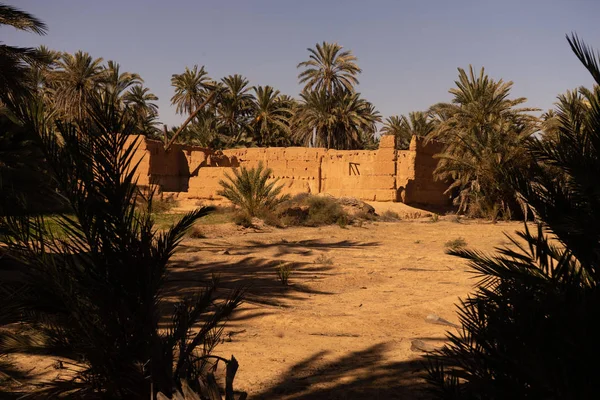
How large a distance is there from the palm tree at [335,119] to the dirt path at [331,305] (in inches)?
810

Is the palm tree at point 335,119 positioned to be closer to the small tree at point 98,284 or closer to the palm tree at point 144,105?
the palm tree at point 144,105

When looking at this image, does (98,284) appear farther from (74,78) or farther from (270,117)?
(270,117)

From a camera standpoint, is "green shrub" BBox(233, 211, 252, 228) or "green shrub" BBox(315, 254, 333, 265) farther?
"green shrub" BBox(233, 211, 252, 228)

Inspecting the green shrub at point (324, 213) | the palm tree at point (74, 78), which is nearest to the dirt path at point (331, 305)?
the green shrub at point (324, 213)

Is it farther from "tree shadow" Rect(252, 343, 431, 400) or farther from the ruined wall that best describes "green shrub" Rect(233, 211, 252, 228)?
"tree shadow" Rect(252, 343, 431, 400)

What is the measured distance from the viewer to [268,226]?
16.0 m

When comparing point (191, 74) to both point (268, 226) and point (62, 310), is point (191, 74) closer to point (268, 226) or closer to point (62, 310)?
point (268, 226)

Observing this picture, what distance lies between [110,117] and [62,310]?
3.85 feet

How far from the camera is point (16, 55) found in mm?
9844

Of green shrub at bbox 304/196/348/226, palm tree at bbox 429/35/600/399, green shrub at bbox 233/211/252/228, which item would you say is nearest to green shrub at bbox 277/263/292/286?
palm tree at bbox 429/35/600/399

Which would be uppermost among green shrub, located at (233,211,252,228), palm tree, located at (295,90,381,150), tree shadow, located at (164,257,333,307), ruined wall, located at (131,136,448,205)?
palm tree, located at (295,90,381,150)

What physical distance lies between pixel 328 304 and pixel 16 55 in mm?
7325

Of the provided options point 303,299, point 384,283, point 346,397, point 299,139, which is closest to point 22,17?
point 303,299

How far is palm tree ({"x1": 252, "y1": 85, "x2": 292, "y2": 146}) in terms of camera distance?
124ft
